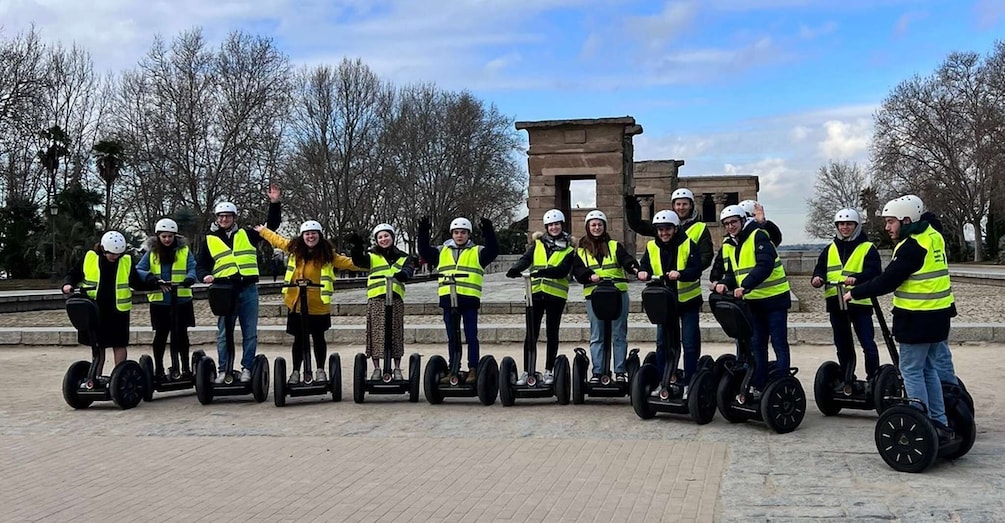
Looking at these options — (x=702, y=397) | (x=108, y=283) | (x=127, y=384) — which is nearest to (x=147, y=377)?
(x=127, y=384)

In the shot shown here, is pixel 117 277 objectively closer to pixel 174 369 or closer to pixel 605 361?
pixel 174 369

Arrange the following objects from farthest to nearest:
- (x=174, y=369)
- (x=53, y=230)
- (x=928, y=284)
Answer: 1. (x=53, y=230)
2. (x=174, y=369)
3. (x=928, y=284)

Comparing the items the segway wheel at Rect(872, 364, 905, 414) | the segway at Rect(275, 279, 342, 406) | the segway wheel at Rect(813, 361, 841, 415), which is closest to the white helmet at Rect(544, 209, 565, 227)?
the segway at Rect(275, 279, 342, 406)

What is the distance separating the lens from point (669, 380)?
7879 mm

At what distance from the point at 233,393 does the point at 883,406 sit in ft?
19.9

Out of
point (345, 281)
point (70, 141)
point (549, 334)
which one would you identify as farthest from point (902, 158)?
point (549, 334)

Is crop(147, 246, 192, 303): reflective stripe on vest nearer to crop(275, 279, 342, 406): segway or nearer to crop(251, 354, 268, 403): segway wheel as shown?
crop(251, 354, 268, 403): segway wheel

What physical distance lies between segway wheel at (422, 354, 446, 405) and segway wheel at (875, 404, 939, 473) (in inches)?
165

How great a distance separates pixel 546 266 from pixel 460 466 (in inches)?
107

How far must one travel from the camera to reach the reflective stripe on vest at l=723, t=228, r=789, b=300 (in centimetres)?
763

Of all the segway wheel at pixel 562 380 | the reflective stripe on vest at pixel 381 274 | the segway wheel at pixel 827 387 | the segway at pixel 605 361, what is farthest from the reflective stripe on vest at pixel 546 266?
the segway wheel at pixel 827 387

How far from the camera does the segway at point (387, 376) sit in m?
8.90

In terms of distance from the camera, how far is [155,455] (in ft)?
22.9

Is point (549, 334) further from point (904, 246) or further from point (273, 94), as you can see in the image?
point (273, 94)
